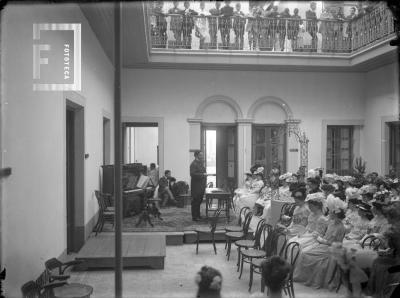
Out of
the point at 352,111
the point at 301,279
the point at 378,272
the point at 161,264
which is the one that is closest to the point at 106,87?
the point at 161,264

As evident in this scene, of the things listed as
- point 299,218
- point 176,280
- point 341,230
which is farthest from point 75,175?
point 341,230

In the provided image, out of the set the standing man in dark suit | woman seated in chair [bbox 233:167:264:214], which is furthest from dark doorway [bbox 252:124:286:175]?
the standing man in dark suit

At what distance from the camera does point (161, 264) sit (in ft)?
19.4

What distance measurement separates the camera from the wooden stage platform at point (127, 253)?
5.66 metres

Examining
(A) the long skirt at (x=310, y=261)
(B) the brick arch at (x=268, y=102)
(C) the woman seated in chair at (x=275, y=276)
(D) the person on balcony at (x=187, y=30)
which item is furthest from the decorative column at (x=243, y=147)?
(C) the woman seated in chair at (x=275, y=276)

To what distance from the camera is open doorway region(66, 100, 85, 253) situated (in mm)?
6445

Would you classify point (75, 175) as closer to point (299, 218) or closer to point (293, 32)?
point (299, 218)

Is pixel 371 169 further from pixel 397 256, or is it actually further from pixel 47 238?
pixel 47 238

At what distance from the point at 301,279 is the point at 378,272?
3.76 feet

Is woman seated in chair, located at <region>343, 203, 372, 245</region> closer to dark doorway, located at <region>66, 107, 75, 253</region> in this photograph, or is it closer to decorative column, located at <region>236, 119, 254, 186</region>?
dark doorway, located at <region>66, 107, 75, 253</region>

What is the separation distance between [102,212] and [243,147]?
6083 mm

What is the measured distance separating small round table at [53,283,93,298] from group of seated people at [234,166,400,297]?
2.03 m

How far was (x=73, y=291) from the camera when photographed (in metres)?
3.61

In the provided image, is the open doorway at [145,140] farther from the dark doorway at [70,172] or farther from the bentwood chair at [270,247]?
the bentwood chair at [270,247]
